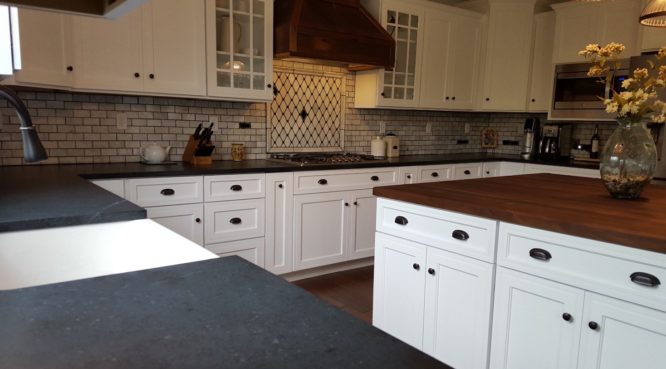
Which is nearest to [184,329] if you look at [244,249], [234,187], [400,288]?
[400,288]

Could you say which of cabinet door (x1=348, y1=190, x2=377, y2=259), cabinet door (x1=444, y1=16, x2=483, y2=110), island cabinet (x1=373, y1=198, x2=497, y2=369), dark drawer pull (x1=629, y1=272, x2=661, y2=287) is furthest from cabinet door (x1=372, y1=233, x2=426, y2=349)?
cabinet door (x1=444, y1=16, x2=483, y2=110)

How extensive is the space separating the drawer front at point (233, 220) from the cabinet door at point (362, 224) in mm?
802

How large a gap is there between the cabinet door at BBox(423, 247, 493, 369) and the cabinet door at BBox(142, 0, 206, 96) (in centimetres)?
203

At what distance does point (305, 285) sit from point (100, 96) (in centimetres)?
193

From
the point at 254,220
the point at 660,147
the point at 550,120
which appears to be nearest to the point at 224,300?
the point at 254,220

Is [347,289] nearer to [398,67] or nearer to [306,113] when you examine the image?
[306,113]

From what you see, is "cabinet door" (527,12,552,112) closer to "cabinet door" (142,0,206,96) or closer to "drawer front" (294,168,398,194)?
"drawer front" (294,168,398,194)

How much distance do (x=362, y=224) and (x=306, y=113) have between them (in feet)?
3.60

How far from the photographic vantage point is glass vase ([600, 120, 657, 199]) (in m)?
1.89

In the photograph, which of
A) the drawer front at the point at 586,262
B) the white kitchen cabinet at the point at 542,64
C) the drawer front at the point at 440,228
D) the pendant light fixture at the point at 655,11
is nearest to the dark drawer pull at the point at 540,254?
the drawer front at the point at 586,262

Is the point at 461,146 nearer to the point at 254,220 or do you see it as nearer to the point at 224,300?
the point at 254,220

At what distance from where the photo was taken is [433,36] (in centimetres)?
443

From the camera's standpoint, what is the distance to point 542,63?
4.63 m

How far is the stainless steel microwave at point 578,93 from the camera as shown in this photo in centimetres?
410
